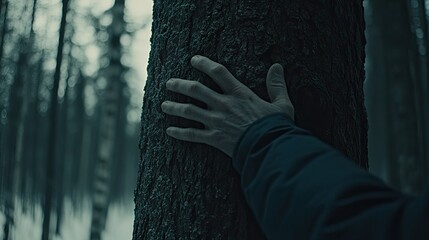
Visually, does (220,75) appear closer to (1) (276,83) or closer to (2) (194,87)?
(2) (194,87)

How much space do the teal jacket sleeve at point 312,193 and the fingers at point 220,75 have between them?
0.19 m

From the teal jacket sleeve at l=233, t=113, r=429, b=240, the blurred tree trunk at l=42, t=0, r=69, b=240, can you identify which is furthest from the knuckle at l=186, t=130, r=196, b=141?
the blurred tree trunk at l=42, t=0, r=69, b=240

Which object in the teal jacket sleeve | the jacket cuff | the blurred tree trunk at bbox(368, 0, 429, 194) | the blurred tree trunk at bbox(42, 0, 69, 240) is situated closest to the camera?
the teal jacket sleeve

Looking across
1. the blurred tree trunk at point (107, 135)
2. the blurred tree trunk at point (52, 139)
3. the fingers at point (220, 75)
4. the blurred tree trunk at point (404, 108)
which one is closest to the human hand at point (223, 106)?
the fingers at point (220, 75)

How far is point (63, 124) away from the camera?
888 inches

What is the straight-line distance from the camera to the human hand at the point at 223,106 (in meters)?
1.36

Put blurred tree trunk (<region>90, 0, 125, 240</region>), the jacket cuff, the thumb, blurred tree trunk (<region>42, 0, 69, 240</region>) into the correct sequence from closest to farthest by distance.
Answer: the jacket cuff < the thumb < blurred tree trunk (<region>42, 0, 69, 240</region>) < blurred tree trunk (<region>90, 0, 125, 240</region>)

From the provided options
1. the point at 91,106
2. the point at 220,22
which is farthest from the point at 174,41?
the point at 91,106

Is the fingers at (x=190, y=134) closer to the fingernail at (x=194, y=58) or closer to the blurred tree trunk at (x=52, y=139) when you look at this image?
the fingernail at (x=194, y=58)

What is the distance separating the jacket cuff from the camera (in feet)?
4.06

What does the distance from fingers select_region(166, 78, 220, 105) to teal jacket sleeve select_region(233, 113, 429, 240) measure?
7.5 inches

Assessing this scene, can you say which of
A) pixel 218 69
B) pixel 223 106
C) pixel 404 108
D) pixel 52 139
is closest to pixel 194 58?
pixel 218 69

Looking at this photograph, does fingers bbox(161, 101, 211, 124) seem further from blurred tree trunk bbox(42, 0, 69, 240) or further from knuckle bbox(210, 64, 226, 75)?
blurred tree trunk bbox(42, 0, 69, 240)

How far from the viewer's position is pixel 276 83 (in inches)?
58.6
